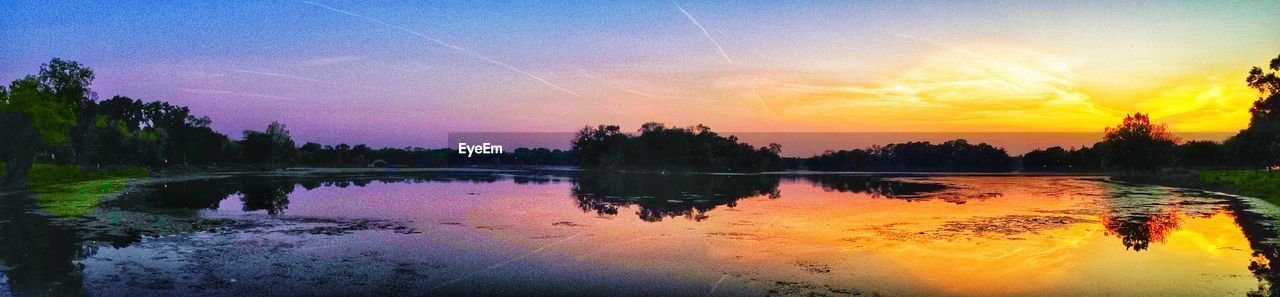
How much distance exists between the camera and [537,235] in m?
19.1

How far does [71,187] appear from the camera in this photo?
1652 inches

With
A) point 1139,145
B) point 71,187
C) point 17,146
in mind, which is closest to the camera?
point 71,187

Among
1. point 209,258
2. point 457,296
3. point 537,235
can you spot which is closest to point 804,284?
point 457,296

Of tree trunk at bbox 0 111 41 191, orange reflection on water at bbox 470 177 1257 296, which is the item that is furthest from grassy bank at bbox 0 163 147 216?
orange reflection on water at bbox 470 177 1257 296

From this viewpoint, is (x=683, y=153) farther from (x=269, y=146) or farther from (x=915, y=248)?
(x=915, y=248)

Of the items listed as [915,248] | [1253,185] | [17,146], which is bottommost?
[915,248]

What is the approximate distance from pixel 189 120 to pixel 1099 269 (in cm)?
14312

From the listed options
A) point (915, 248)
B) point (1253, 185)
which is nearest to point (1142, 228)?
point (915, 248)

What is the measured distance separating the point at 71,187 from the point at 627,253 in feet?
140

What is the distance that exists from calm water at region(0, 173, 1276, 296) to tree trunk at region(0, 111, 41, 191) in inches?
898

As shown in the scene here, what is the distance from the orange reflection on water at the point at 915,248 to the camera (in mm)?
12336

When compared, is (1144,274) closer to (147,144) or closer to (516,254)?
(516,254)

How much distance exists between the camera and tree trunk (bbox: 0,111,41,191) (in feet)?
146

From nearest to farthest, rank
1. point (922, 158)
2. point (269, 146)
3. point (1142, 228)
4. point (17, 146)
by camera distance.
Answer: point (1142, 228), point (17, 146), point (269, 146), point (922, 158)
